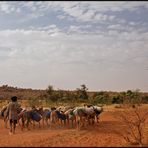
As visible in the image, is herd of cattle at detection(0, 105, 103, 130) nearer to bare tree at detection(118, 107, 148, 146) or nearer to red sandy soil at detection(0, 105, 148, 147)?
red sandy soil at detection(0, 105, 148, 147)

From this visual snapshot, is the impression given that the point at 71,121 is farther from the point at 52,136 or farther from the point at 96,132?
the point at 52,136

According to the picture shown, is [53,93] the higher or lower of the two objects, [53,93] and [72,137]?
the higher

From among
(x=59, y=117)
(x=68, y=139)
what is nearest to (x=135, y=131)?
(x=68, y=139)

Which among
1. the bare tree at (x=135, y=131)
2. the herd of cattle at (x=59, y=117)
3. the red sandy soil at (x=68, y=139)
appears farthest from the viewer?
the herd of cattle at (x=59, y=117)

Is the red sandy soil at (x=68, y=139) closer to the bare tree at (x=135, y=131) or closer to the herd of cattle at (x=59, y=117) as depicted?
the bare tree at (x=135, y=131)

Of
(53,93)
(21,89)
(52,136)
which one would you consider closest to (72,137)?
(52,136)

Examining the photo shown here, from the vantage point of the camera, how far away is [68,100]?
4975 centimetres

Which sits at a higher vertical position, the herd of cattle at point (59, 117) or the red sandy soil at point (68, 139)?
the herd of cattle at point (59, 117)

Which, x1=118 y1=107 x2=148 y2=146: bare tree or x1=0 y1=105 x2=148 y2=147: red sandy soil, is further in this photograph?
x1=0 y1=105 x2=148 y2=147: red sandy soil

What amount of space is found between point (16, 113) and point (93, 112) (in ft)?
19.4

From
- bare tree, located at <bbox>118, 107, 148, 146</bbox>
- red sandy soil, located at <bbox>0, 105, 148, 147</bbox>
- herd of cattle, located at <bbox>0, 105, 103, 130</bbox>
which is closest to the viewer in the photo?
bare tree, located at <bbox>118, 107, 148, 146</bbox>

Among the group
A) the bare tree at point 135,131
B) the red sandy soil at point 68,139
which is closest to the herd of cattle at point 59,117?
the red sandy soil at point 68,139

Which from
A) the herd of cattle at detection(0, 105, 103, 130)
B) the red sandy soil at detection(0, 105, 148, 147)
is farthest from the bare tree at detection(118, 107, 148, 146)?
the herd of cattle at detection(0, 105, 103, 130)

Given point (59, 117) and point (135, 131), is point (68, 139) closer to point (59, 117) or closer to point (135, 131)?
point (135, 131)
